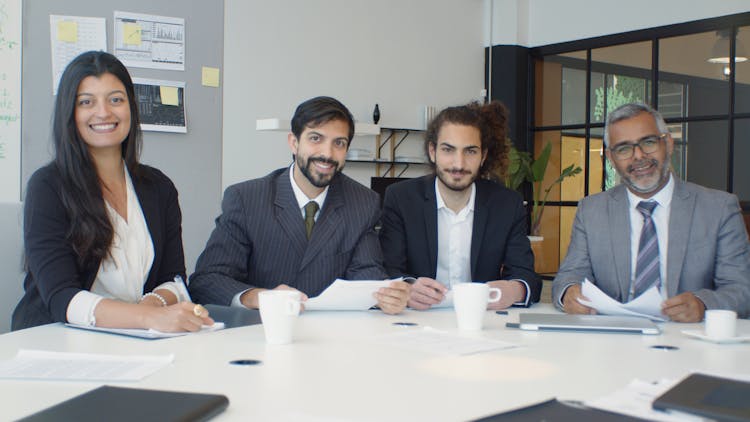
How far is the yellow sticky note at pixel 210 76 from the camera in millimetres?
4562

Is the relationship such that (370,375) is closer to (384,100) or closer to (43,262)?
(43,262)

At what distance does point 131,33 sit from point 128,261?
268 centimetres

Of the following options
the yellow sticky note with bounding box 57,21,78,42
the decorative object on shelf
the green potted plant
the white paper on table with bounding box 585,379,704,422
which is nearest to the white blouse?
Answer: the white paper on table with bounding box 585,379,704,422

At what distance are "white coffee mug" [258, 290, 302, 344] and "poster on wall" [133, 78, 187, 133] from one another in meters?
3.28

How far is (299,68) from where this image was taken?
20.3 ft

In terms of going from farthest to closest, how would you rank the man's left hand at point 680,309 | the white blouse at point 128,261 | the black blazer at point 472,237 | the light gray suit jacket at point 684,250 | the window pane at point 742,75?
the window pane at point 742,75 → the black blazer at point 472,237 → the light gray suit jacket at point 684,250 → the white blouse at point 128,261 → the man's left hand at point 680,309

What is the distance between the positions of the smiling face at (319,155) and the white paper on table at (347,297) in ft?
2.04

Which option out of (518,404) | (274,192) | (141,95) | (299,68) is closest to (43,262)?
(274,192)

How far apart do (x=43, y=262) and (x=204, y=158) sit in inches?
115

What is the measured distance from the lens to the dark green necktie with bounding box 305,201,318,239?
7.95 feet

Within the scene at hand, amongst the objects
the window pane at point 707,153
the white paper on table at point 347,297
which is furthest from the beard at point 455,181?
the window pane at point 707,153

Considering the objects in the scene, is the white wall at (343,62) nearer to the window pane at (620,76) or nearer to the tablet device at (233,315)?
the window pane at (620,76)

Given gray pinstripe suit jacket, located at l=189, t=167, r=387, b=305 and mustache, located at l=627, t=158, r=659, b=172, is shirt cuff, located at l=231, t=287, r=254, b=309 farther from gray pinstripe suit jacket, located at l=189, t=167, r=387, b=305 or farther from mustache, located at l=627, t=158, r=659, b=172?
mustache, located at l=627, t=158, r=659, b=172

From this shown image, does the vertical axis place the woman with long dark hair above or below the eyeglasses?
below
